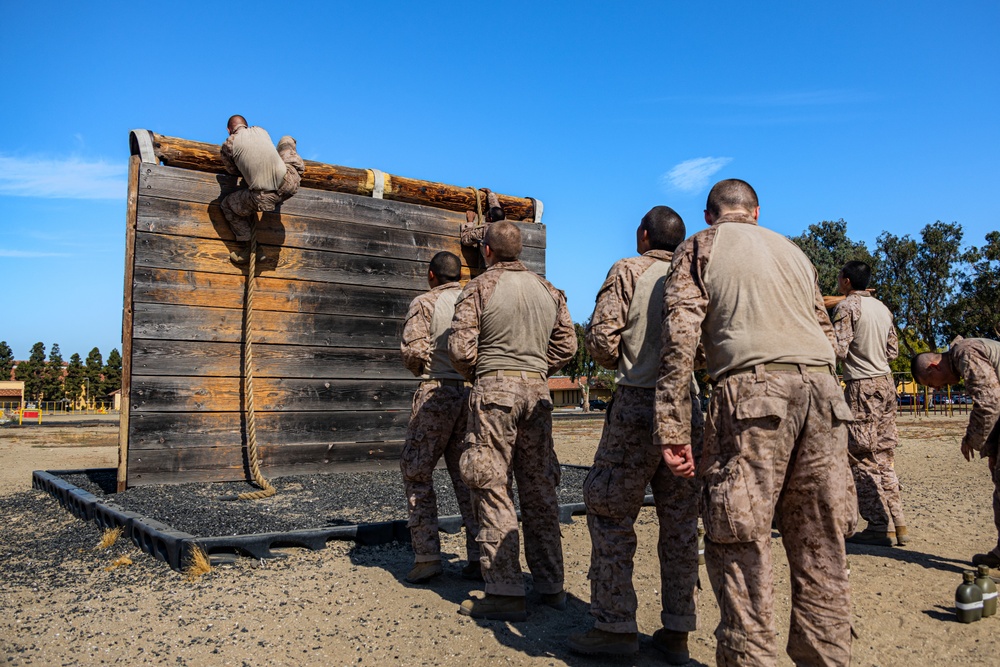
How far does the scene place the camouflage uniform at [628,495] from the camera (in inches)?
143

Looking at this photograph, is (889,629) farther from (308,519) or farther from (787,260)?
(308,519)

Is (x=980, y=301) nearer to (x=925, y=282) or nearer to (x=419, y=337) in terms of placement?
(x=925, y=282)

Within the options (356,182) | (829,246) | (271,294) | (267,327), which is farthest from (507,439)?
(829,246)

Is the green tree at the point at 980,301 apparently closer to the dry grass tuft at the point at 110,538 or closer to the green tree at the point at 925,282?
the green tree at the point at 925,282

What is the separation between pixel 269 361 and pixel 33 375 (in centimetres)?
6888

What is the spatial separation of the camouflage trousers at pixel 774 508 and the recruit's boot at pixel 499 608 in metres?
1.47

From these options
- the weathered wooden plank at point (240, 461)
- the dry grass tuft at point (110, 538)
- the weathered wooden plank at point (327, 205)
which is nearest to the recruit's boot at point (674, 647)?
the dry grass tuft at point (110, 538)

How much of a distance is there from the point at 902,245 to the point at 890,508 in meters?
51.3

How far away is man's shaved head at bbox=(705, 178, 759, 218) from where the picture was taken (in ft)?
11.3

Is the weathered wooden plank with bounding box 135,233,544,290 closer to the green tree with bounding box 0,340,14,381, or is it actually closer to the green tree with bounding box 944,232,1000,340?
the green tree with bounding box 944,232,1000,340

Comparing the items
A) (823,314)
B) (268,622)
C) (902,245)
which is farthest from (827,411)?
(902,245)

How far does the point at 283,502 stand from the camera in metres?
7.08

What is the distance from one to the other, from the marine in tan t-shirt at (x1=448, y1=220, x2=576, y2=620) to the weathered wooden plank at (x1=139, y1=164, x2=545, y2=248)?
4409 mm

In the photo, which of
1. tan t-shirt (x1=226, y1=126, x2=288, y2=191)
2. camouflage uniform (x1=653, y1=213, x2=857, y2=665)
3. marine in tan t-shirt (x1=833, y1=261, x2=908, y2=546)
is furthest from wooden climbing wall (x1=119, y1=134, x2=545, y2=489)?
camouflage uniform (x1=653, y1=213, x2=857, y2=665)
